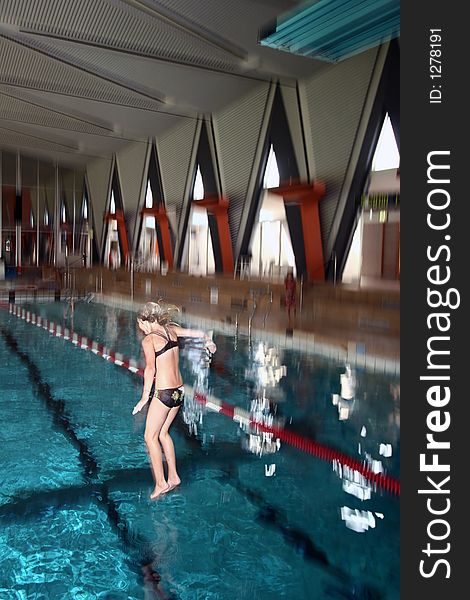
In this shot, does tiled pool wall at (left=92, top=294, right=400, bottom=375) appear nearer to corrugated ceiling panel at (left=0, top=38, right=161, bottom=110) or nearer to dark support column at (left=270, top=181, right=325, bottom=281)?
dark support column at (left=270, top=181, right=325, bottom=281)

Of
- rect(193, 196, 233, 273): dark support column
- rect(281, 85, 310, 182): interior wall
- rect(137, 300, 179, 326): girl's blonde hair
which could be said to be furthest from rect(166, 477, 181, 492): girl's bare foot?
rect(193, 196, 233, 273): dark support column

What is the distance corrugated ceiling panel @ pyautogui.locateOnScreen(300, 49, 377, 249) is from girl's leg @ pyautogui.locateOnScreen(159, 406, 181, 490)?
914 cm

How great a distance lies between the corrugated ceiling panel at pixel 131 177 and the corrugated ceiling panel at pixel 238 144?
19.7 ft

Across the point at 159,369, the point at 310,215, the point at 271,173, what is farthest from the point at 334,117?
the point at 159,369

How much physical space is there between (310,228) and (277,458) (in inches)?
333

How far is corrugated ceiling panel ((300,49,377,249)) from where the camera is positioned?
11219 millimetres

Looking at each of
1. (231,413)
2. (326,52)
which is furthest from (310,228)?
(231,413)

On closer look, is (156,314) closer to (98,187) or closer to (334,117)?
(334,117)

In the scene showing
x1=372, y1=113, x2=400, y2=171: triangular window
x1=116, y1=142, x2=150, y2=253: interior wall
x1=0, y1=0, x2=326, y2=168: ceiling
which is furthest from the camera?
x1=116, y1=142, x2=150, y2=253: interior wall

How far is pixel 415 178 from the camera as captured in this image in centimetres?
206

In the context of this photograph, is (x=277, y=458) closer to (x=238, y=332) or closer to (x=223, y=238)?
(x=238, y=332)

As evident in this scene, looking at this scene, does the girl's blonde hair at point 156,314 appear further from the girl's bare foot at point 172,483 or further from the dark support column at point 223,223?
the dark support column at point 223,223

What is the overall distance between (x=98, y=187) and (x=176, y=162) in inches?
299

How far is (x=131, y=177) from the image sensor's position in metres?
22.8
